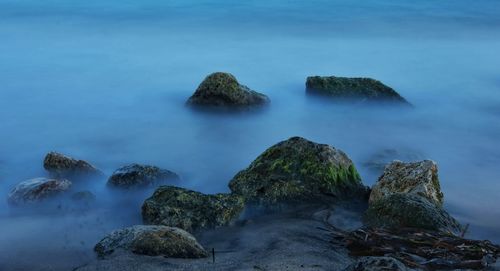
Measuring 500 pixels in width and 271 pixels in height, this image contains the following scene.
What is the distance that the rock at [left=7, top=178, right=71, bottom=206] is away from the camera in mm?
4598

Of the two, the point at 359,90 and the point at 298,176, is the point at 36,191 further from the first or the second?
the point at 359,90

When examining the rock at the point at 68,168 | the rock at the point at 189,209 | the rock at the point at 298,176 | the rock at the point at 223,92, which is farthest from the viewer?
the rock at the point at 223,92

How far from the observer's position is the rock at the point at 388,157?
601 cm

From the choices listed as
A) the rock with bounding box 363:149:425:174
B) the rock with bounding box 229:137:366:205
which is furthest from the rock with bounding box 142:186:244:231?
the rock with bounding box 363:149:425:174

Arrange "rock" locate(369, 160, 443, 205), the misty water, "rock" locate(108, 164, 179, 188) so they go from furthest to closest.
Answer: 1. the misty water
2. "rock" locate(108, 164, 179, 188)
3. "rock" locate(369, 160, 443, 205)

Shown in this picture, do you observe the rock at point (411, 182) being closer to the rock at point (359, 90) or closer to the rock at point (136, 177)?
the rock at point (136, 177)

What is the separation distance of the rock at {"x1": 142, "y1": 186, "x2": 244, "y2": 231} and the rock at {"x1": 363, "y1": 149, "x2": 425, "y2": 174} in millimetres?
2265

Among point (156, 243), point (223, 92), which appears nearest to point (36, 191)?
point (156, 243)

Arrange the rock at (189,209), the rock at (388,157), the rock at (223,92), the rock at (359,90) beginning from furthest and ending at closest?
1. the rock at (359,90)
2. the rock at (223,92)
3. the rock at (388,157)
4. the rock at (189,209)

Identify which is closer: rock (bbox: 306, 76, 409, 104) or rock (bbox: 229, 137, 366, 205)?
rock (bbox: 229, 137, 366, 205)

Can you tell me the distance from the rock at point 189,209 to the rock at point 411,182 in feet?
3.56

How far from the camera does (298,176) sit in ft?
14.8

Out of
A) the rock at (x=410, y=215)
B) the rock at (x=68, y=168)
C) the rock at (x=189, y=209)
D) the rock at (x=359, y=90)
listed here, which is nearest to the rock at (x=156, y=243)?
the rock at (x=189, y=209)

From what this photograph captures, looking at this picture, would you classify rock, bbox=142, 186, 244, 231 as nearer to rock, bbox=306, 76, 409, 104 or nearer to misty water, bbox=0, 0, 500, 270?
misty water, bbox=0, 0, 500, 270
